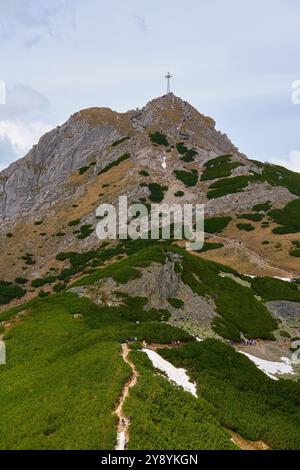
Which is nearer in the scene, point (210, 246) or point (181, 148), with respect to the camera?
point (210, 246)

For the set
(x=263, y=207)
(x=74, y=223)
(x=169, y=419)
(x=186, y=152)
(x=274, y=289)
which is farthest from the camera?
(x=186, y=152)

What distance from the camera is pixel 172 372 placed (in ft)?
90.2

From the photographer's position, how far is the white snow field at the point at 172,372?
84.8ft

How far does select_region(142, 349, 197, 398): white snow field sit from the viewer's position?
25.8 meters

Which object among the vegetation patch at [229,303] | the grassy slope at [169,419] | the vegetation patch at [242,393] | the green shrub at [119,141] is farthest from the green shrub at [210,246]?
the green shrub at [119,141]

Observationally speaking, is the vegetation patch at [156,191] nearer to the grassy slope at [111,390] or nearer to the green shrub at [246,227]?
the green shrub at [246,227]

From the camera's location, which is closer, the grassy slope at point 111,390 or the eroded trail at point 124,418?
the eroded trail at point 124,418

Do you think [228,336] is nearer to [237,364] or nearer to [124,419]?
[237,364]

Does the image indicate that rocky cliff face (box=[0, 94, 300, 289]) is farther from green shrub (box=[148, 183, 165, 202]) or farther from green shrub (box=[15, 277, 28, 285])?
green shrub (box=[15, 277, 28, 285])

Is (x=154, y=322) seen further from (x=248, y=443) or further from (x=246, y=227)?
(x=246, y=227)

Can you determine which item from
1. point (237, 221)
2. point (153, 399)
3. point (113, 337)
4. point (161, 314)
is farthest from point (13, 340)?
point (237, 221)

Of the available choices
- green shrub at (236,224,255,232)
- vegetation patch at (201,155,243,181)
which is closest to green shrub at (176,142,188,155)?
vegetation patch at (201,155,243,181)

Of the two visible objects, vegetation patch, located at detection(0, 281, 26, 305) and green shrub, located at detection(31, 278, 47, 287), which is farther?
green shrub, located at detection(31, 278, 47, 287)

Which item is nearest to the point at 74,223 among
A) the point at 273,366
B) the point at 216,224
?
the point at 216,224
